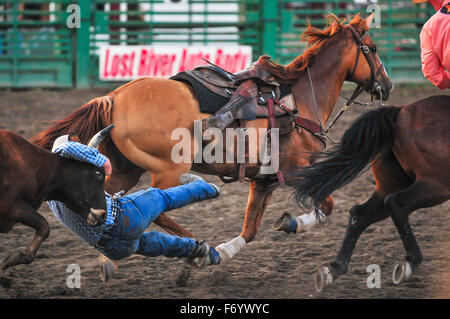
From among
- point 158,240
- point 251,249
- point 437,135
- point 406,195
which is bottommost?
point 251,249

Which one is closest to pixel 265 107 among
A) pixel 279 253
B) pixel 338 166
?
pixel 338 166

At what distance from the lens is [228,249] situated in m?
4.26

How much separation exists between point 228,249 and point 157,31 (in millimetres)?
9071

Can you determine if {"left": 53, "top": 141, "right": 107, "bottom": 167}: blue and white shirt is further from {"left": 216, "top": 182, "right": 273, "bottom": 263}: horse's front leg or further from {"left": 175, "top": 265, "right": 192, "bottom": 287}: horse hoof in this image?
{"left": 216, "top": 182, "right": 273, "bottom": 263}: horse's front leg

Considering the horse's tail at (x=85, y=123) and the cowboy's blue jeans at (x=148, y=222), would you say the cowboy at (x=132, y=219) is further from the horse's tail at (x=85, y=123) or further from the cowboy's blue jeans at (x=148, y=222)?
the horse's tail at (x=85, y=123)

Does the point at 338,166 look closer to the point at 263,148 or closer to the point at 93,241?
A: the point at 263,148

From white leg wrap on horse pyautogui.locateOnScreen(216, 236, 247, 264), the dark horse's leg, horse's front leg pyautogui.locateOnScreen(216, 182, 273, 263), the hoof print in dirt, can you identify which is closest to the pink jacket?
the dark horse's leg

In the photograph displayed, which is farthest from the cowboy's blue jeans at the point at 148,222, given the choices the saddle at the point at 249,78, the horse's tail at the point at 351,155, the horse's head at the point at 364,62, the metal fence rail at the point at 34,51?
the metal fence rail at the point at 34,51

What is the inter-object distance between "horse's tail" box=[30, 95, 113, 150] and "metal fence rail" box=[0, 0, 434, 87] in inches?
323

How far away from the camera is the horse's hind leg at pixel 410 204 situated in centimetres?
357

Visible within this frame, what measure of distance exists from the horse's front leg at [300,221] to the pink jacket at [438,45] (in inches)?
47.3

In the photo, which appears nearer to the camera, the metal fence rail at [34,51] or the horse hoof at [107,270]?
the horse hoof at [107,270]

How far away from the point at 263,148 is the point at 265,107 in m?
0.30

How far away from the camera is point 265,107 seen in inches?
174
